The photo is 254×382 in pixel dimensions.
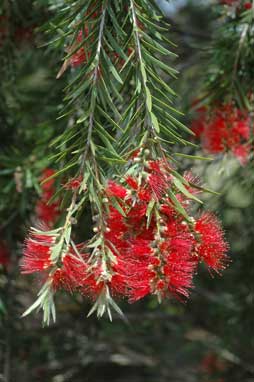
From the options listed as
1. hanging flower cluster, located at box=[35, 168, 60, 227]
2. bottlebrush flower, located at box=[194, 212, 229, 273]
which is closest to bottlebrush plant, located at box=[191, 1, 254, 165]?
hanging flower cluster, located at box=[35, 168, 60, 227]

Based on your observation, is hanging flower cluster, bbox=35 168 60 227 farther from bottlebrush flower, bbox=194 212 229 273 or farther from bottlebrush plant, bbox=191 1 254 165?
bottlebrush flower, bbox=194 212 229 273

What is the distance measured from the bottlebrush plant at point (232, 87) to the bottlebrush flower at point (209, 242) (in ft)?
2.40

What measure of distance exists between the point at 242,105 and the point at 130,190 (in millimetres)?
848

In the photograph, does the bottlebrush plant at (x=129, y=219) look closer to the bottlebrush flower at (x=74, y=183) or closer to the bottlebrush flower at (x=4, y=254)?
the bottlebrush flower at (x=74, y=183)

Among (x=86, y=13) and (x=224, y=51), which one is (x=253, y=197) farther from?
(x=86, y=13)

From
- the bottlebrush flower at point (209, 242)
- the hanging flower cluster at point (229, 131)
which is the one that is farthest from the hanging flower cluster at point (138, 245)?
the hanging flower cluster at point (229, 131)

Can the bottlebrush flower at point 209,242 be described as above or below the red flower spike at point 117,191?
below

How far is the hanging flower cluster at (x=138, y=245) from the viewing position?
46.2 inches

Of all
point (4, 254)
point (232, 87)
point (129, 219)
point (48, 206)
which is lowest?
point (4, 254)

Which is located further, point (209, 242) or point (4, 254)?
point (4, 254)

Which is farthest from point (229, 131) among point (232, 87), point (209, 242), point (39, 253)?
point (39, 253)

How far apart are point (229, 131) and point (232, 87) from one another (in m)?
0.14

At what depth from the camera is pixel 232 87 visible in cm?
192

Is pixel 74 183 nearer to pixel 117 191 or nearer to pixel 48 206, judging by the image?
pixel 117 191
